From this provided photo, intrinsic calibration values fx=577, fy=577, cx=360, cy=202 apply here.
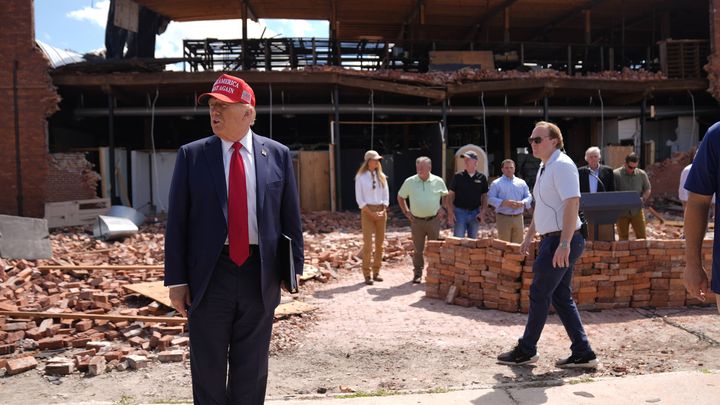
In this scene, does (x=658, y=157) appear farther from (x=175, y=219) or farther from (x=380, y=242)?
(x=175, y=219)

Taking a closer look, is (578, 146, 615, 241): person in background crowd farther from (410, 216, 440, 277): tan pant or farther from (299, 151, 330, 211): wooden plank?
(299, 151, 330, 211): wooden plank

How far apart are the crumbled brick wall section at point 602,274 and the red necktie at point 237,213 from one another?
4218 millimetres

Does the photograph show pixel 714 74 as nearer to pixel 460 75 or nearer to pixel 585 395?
pixel 460 75

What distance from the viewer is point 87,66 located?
1535 centimetres

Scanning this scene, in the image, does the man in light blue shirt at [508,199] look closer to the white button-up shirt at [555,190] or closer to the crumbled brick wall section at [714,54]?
the white button-up shirt at [555,190]

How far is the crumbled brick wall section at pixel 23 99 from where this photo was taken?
14.8 metres

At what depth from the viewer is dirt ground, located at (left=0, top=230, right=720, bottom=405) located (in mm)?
4430

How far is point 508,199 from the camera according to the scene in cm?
802

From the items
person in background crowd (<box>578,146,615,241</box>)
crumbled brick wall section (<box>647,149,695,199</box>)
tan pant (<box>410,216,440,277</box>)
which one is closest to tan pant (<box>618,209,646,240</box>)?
person in background crowd (<box>578,146,615,241</box>)

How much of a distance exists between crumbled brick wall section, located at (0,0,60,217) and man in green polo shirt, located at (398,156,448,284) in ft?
36.1

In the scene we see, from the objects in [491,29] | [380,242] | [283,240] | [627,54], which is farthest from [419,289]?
[627,54]

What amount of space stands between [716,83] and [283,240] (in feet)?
59.4

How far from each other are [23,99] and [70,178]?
2.28 m

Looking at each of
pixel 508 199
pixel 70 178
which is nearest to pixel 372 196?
pixel 508 199
